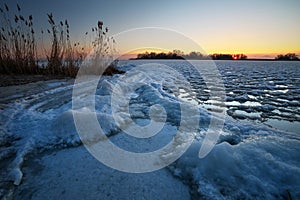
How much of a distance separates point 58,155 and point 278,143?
6.45ft

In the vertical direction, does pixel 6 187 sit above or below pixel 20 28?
below

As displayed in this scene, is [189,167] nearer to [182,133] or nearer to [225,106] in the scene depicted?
[182,133]

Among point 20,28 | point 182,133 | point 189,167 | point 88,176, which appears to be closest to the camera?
point 88,176

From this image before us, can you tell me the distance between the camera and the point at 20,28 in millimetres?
5191

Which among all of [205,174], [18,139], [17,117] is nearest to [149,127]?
[205,174]

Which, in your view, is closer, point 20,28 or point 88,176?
point 88,176

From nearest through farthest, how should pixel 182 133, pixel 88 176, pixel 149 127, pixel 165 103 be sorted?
pixel 88 176 < pixel 182 133 < pixel 149 127 < pixel 165 103

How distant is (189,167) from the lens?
4.28 ft

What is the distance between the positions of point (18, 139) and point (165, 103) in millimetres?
2123

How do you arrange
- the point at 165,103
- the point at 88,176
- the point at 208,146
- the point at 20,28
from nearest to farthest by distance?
1. the point at 88,176
2. the point at 208,146
3. the point at 165,103
4. the point at 20,28

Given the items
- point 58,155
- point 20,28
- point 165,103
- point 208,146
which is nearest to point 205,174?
point 208,146

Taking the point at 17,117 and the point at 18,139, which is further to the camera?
the point at 17,117

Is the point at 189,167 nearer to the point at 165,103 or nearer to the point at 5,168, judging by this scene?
the point at 5,168

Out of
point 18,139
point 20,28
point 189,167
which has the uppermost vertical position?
point 20,28
